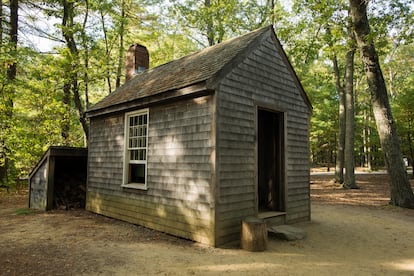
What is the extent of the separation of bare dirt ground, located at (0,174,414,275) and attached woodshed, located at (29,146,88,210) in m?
1.44

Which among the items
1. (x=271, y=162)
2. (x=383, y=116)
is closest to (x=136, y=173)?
(x=271, y=162)

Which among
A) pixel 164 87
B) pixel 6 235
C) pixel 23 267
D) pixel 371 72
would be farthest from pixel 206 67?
pixel 371 72

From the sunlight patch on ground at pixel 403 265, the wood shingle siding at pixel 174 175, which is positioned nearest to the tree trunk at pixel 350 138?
the sunlight patch on ground at pixel 403 265

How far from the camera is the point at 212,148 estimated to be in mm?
5527

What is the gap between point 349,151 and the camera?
15188mm

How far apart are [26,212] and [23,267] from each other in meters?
5.63

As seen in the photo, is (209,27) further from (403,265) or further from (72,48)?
(403,265)

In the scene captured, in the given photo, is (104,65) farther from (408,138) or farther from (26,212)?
(408,138)

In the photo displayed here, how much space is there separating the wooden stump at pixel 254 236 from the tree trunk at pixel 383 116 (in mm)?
7523

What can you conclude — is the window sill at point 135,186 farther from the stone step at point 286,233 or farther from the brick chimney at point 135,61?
the brick chimney at point 135,61

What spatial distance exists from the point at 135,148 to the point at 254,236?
13.4 feet

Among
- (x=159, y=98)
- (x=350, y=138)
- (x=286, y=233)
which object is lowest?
(x=286, y=233)

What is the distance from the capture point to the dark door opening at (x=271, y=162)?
24.0 feet

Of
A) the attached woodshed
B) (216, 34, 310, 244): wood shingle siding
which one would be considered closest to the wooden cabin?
(216, 34, 310, 244): wood shingle siding
